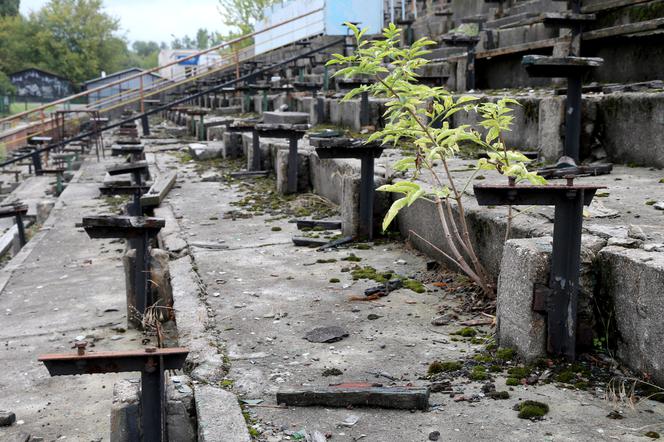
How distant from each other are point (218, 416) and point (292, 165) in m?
6.27

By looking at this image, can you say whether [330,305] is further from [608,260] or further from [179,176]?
[179,176]

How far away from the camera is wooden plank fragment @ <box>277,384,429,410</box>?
3.11 metres

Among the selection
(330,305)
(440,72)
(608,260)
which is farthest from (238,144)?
(608,260)

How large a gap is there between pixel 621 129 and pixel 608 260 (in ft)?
10.7

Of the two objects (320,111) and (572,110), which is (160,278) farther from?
(320,111)

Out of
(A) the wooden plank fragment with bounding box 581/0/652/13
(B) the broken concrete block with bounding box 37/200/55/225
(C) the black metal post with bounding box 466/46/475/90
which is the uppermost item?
(A) the wooden plank fragment with bounding box 581/0/652/13

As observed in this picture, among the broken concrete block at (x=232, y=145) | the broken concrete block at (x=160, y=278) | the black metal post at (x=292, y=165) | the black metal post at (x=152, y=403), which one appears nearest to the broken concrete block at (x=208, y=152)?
the broken concrete block at (x=232, y=145)

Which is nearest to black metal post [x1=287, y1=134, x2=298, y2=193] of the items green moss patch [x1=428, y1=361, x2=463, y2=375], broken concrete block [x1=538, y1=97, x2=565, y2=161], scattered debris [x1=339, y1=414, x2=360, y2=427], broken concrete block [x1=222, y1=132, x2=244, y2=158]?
broken concrete block [x1=538, y1=97, x2=565, y2=161]

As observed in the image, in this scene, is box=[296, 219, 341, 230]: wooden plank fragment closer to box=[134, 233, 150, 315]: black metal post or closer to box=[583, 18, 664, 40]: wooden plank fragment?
box=[134, 233, 150, 315]: black metal post

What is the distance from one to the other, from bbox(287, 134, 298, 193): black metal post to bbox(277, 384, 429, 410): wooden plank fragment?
602cm

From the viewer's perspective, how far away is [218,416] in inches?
120

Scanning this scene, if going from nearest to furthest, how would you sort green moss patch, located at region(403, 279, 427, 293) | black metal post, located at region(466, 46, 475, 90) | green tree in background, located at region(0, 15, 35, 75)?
green moss patch, located at region(403, 279, 427, 293)
black metal post, located at region(466, 46, 475, 90)
green tree in background, located at region(0, 15, 35, 75)

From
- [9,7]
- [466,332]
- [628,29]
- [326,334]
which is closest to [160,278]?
[326,334]

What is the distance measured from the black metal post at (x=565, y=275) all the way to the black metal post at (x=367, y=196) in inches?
116
